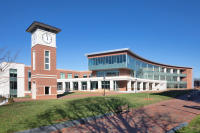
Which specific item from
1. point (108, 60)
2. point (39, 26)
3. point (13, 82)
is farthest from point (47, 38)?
point (108, 60)

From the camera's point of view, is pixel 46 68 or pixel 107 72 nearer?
pixel 46 68

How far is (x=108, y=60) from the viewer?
42.4 m

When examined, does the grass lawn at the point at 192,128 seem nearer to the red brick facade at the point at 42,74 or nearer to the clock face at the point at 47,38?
the red brick facade at the point at 42,74

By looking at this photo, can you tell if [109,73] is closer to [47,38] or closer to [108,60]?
[108,60]

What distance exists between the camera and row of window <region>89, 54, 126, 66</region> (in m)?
40.1

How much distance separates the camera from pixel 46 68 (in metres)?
22.4

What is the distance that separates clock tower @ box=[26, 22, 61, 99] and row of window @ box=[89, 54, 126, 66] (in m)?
21.2

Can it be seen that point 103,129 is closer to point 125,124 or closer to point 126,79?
point 125,124

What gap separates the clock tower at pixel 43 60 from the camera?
69.4 feet

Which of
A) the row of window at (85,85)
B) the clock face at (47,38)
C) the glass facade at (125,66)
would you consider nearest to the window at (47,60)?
the clock face at (47,38)

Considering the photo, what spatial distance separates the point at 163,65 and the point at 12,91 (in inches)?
2408

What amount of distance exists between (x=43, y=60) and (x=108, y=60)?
2344 cm

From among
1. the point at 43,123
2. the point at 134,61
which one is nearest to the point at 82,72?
the point at 134,61

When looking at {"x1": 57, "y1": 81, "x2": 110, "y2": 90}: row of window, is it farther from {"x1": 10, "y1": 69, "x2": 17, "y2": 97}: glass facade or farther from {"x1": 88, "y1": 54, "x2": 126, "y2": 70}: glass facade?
{"x1": 10, "y1": 69, "x2": 17, "y2": 97}: glass facade
